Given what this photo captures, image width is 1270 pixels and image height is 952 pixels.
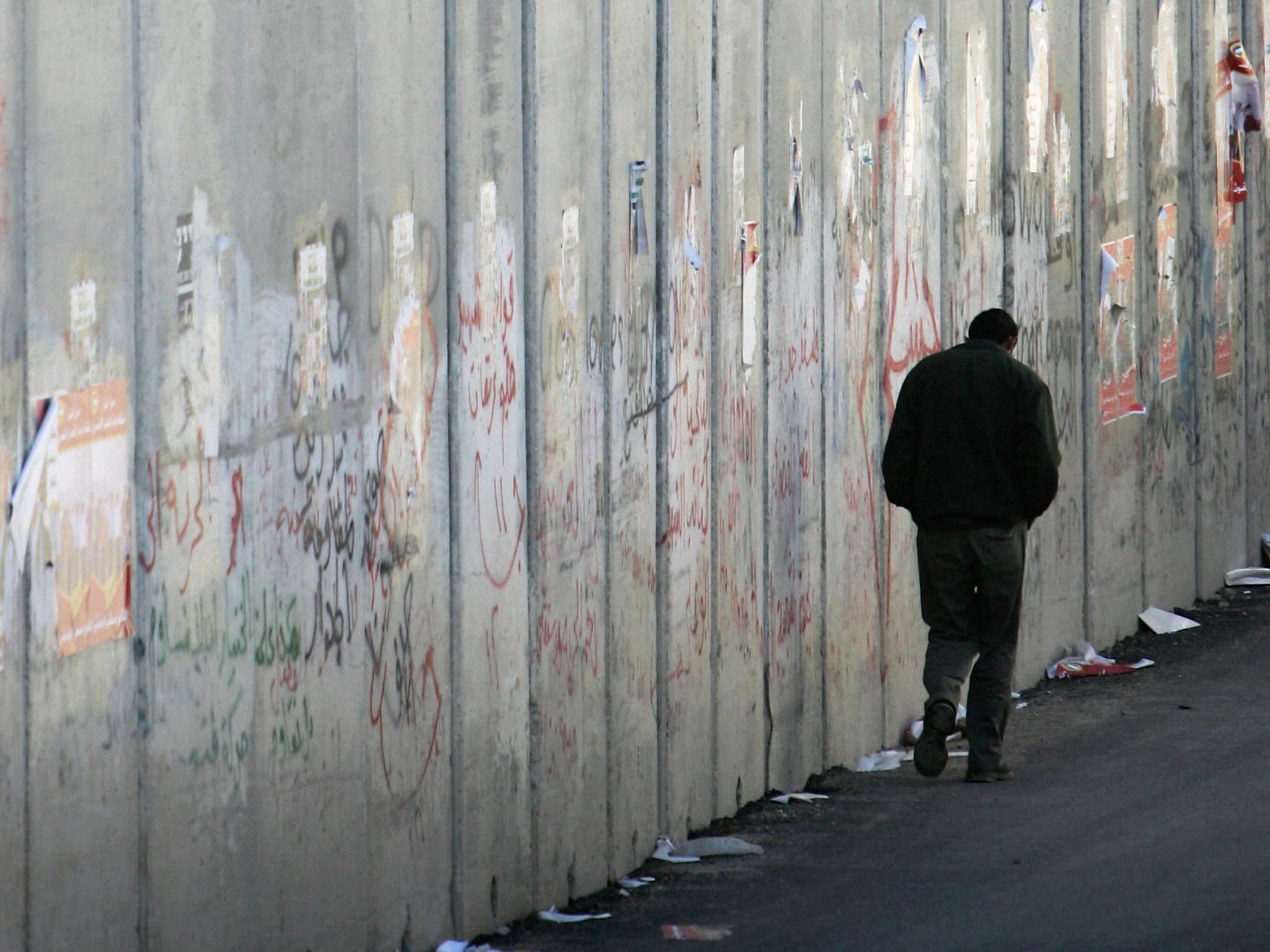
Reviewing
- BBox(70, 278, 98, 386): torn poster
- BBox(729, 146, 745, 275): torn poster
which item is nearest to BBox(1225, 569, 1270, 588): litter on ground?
BBox(729, 146, 745, 275): torn poster

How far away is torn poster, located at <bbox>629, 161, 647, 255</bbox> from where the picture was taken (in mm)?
7543

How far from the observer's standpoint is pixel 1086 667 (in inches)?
474

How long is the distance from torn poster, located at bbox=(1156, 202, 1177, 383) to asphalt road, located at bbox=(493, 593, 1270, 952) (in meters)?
3.42

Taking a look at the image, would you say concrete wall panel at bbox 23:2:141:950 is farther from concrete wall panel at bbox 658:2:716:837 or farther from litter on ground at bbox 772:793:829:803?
litter on ground at bbox 772:793:829:803

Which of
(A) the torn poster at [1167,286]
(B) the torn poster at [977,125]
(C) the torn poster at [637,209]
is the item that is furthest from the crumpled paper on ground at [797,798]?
(A) the torn poster at [1167,286]

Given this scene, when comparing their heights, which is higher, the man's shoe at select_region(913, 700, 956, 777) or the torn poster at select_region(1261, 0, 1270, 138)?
the torn poster at select_region(1261, 0, 1270, 138)

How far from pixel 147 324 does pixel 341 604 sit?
3.67 feet

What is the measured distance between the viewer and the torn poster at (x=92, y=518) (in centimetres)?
470

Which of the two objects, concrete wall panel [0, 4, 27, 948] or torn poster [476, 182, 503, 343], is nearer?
concrete wall panel [0, 4, 27, 948]

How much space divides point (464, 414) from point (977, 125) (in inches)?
194

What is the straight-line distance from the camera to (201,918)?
5.22 meters

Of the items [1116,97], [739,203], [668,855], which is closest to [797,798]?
[668,855]

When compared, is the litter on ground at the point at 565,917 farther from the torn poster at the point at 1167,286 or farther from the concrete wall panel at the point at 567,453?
the torn poster at the point at 1167,286

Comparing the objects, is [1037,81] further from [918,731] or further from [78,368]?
[78,368]
